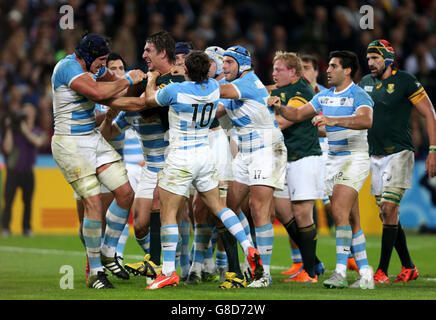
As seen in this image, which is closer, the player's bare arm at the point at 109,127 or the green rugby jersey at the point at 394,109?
the player's bare arm at the point at 109,127

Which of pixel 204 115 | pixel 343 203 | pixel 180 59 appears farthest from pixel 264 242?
pixel 180 59

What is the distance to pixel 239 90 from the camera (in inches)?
340

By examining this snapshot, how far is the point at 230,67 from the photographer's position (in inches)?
355

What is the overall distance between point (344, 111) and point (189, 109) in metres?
1.77

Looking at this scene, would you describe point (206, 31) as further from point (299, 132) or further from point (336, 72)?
point (336, 72)

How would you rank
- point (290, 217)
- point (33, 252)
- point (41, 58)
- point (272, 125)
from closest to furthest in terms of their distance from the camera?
point (272, 125) < point (290, 217) < point (33, 252) < point (41, 58)

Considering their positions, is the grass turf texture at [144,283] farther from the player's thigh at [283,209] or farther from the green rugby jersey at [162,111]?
the green rugby jersey at [162,111]

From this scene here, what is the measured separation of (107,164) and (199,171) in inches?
43.6

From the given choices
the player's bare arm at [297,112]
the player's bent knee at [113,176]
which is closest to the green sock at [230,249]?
the player's bent knee at [113,176]

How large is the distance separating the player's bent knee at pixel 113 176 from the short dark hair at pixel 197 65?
1398 mm

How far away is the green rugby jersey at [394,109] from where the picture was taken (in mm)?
9578

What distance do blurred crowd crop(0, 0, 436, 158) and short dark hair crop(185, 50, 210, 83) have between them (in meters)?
9.66

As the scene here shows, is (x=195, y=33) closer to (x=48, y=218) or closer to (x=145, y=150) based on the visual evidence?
(x=48, y=218)
